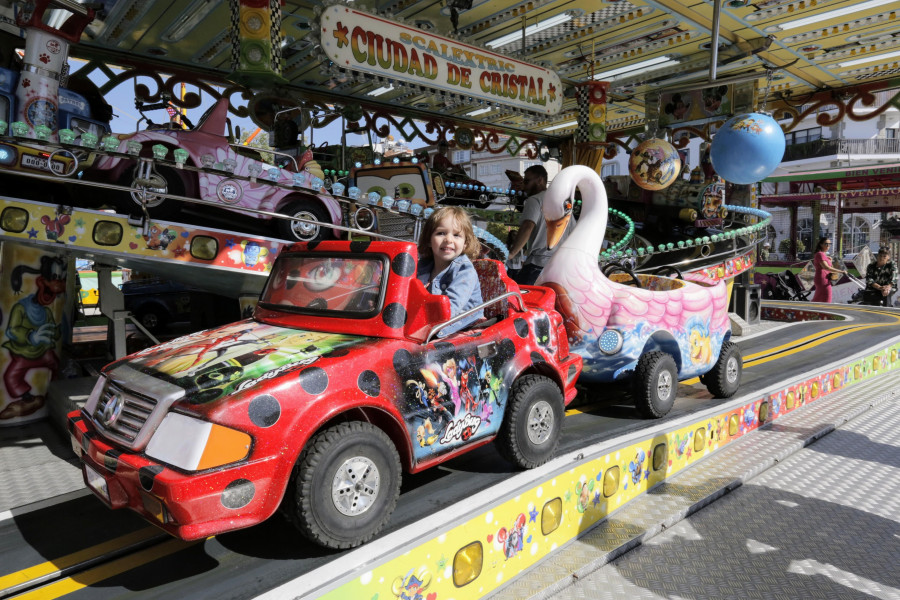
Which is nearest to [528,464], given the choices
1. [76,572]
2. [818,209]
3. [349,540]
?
[349,540]

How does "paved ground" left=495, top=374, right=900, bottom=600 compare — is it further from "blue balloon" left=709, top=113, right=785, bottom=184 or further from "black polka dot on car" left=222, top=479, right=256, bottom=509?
"blue balloon" left=709, top=113, right=785, bottom=184

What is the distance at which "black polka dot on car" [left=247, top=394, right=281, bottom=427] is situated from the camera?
1871 mm

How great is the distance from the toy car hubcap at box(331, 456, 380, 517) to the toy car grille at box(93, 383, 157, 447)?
0.72 m

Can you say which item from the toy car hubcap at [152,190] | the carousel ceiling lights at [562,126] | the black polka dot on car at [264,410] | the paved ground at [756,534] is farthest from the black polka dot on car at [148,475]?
the carousel ceiling lights at [562,126]

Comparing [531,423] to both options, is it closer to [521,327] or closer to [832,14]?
[521,327]

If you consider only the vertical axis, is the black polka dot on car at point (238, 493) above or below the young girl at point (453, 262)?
below

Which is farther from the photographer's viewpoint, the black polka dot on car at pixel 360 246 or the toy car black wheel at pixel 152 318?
the toy car black wheel at pixel 152 318

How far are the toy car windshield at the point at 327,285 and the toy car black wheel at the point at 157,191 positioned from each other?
1.42 m

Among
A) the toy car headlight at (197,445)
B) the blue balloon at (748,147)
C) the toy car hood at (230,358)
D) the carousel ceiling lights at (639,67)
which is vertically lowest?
the toy car headlight at (197,445)

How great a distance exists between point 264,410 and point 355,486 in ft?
1.56

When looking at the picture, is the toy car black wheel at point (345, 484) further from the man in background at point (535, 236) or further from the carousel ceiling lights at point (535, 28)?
the carousel ceiling lights at point (535, 28)

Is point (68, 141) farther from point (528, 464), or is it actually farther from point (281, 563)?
point (528, 464)

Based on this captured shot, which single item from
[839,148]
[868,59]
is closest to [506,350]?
[868,59]

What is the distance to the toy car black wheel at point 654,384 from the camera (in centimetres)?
368
